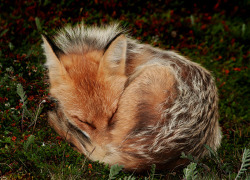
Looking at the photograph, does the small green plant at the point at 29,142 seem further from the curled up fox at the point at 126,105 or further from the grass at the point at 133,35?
the curled up fox at the point at 126,105

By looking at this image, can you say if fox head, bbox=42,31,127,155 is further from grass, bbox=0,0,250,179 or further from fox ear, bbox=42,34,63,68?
grass, bbox=0,0,250,179

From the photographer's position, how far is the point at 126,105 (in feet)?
12.1

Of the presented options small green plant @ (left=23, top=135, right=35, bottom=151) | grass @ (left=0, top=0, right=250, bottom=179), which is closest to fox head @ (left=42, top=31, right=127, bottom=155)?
grass @ (left=0, top=0, right=250, bottom=179)

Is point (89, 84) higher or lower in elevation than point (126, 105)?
higher

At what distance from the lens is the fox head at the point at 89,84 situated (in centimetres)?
372

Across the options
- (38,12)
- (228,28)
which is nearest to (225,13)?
(228,28)

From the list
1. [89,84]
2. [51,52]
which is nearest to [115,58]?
[89,84]

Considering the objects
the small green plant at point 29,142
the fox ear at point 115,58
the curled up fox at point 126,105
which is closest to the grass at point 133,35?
the small green plant at point 29,142

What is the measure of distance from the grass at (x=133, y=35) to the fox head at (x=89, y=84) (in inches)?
17.2

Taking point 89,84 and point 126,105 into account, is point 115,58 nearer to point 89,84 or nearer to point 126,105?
point 89,84

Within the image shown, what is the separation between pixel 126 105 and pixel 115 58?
750 mm

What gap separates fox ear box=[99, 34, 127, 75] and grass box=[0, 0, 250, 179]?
115cm

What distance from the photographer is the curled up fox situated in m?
3.50

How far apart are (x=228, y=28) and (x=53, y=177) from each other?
587cm
